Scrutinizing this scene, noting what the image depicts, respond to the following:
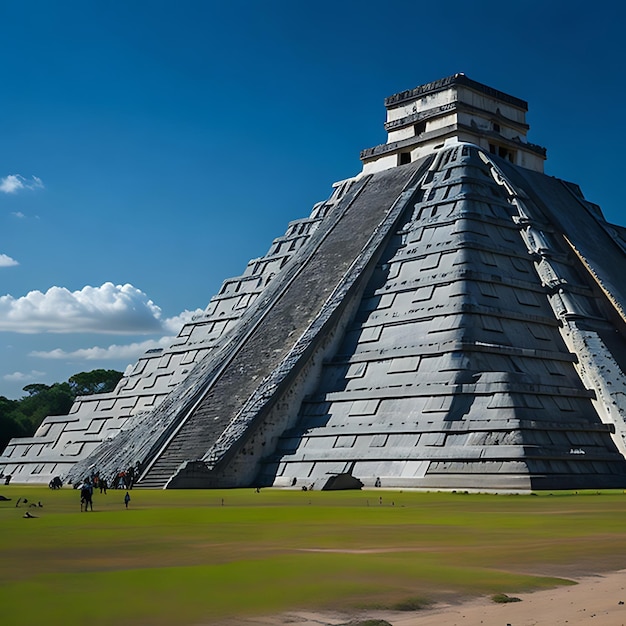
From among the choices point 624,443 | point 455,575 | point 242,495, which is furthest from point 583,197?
point 455,575

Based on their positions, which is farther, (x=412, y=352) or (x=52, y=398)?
Result: (x=52, y=398)

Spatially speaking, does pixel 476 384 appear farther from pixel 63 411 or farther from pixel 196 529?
pixel 63 411

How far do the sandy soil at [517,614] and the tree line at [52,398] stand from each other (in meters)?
51.2

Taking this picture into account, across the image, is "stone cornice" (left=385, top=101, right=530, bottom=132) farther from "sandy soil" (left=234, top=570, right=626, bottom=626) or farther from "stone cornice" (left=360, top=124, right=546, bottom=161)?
"sandy soil" (left=234, top=570, right=626, bottom=626)

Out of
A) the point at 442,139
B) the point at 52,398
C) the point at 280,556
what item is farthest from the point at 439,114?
the point at 52,398

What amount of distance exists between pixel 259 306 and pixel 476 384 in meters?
11.2

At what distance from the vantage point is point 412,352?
2239 cm

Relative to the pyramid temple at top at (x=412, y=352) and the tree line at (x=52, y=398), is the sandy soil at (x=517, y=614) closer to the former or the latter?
the pyramid temple at top at (x=412, y=352)

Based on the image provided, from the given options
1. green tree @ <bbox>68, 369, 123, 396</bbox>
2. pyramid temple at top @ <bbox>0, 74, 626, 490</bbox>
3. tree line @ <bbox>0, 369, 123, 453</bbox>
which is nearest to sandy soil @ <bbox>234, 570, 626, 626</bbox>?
pyramid temple at top @ <bbox>0, 74, 626, 490</bbox>

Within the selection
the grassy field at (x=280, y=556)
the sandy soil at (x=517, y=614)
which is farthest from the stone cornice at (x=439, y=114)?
the sandy soil at (x=517, y=614)

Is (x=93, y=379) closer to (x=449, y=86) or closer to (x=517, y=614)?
(x=449, y=86)

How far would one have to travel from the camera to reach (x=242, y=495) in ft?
61.5

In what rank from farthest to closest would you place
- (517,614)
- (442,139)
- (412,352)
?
1. (442,139)
2. (412,352)
3. (517,614)

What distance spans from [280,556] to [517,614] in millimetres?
3019
